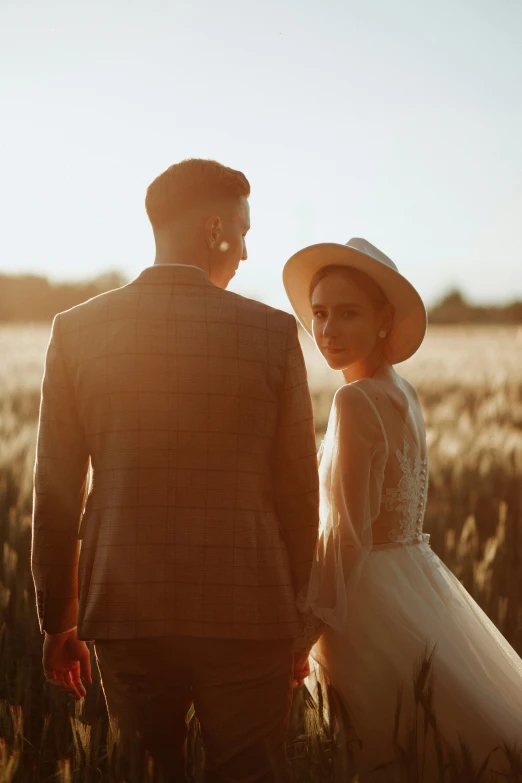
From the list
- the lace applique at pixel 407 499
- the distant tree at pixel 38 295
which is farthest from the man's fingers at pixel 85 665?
the distant tree at pixel 38 295

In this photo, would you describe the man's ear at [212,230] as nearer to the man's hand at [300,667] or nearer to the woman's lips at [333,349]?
the woman's lips at [333,349]

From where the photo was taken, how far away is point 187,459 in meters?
2.05

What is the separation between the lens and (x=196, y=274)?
6.95 feet

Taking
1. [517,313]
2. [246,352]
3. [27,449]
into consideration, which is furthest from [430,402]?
[517,313]

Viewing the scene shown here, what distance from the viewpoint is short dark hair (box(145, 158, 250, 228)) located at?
2.13 meters

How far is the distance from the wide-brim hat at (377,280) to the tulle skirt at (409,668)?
2.36ft

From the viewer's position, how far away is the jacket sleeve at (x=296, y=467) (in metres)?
2.14

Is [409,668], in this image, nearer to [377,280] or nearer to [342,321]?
[342,321]

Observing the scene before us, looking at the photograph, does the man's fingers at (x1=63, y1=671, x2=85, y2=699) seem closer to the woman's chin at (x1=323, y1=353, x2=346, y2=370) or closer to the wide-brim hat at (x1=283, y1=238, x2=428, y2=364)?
the woman's chin at (x1=323, y1=353, x2=346, y2=370)

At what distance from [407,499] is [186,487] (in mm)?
866

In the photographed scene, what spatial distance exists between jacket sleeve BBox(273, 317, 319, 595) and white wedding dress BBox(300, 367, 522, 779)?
12cm

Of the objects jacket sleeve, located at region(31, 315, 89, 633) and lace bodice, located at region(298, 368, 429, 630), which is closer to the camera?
jacket sleeve, located at region(31, 315, 89, 633)

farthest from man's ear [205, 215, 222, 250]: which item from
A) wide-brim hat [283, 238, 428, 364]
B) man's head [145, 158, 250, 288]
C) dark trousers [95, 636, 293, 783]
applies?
dark trousers [95, 636, 293, 783]

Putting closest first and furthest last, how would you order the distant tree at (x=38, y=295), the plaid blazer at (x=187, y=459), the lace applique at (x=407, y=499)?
1. the plaid blazer at (x=187, y=459)
2. the lace applique at (x=407, y=499)
3. the distant tree at (x=38, y=295)
